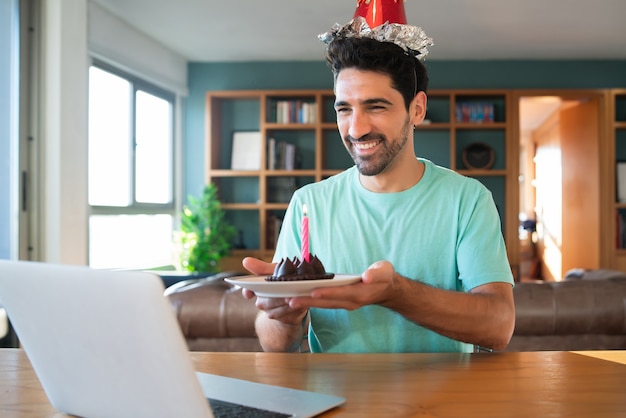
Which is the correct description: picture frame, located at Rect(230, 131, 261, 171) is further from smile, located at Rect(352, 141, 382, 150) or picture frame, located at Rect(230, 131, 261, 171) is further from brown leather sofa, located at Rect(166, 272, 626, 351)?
smile, located at Rect(352, 141, 382, 150)

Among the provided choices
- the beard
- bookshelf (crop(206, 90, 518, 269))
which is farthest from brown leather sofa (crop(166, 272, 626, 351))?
bookshelf (crop(206, 90, 518, 269))

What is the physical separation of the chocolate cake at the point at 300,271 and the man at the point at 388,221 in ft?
0.64

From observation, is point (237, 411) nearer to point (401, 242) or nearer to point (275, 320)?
point (275, 320)

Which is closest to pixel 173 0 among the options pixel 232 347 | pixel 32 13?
pixel 32 13

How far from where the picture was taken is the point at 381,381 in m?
0.97

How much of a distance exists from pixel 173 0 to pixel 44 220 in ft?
5.88

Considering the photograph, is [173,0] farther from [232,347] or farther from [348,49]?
[348,49]

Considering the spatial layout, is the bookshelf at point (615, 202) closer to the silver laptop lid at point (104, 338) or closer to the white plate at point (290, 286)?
the white plate at point (290, 286)

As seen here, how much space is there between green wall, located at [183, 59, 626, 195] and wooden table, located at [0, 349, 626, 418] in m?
5.54

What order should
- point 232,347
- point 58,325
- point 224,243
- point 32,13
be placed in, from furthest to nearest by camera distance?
point 224,243 → point 32,13 → point 232,347 → point 58,325

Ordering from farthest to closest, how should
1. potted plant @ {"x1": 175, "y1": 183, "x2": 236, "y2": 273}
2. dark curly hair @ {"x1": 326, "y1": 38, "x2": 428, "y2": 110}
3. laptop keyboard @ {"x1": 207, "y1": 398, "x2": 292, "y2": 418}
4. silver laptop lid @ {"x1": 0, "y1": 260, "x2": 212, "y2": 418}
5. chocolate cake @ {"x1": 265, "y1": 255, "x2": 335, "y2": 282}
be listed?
1. potted plant @ {"x1": 175, "y1": 183, "x2": 236, "y2": 273}
2. dark curly hair @ {"x1": 326, "y1": 38, "x2": 428, "y2": 110}
3. chocolate cake @ {"x1": 265, "y1": 255, "x2": 335, "y2": 282}
4. laptop keyboard @ {"x1": 207, "y1": 398, "x2": 292, "y2": 418}
5. silver laptop lid @ {"x1": 0, "y1": 260, "x2": 212, "y2": 418}

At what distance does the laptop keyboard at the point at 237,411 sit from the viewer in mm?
776

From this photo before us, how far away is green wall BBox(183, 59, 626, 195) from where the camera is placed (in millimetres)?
6438

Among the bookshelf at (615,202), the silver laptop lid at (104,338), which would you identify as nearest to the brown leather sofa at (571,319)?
the silver laptop lid at (104,338)
